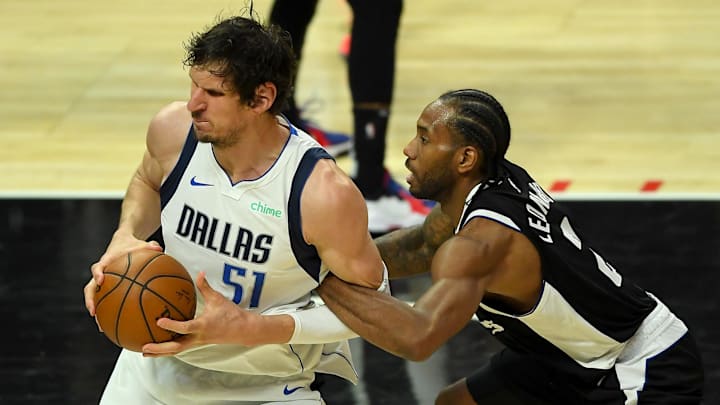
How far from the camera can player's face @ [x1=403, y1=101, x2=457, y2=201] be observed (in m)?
3.70

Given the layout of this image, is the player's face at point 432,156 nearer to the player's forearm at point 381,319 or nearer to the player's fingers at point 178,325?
the player's forearm at point 381,319

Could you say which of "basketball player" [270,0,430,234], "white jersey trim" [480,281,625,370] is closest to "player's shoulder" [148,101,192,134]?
"white jersey trim" [480,281,625,370]

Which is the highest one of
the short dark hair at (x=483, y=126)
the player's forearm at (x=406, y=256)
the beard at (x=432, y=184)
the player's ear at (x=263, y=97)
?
the player's ear at (x=263, y=97)

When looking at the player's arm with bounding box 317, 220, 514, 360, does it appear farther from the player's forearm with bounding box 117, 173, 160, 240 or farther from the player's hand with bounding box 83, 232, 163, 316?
the player's forearm with bounding box 117, 173, 160, 240

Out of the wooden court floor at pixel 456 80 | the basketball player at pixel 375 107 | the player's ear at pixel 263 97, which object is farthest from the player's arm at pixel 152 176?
the wooden court floor at pixel 456 80

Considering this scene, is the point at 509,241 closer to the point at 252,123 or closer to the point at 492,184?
the point at 492,184

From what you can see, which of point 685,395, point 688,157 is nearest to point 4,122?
point 688,157

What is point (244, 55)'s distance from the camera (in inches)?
135

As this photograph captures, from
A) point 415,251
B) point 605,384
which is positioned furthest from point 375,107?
point 605,384

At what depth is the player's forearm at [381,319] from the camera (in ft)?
11.1

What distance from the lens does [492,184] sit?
3676mm

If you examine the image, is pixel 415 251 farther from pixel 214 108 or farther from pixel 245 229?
pixel 214 108

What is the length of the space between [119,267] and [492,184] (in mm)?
1037

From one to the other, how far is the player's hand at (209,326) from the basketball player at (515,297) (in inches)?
13.0
